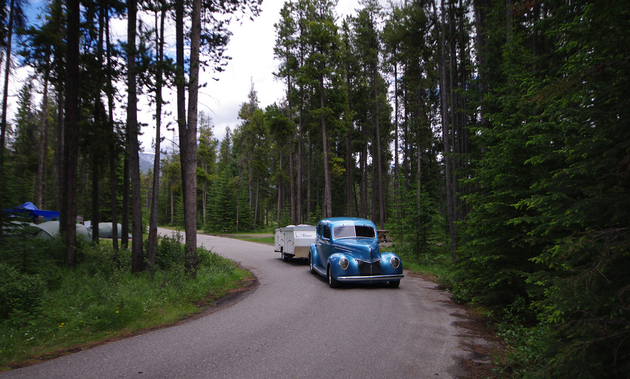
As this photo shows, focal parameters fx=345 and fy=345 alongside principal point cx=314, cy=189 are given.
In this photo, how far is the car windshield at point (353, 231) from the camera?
449 inches

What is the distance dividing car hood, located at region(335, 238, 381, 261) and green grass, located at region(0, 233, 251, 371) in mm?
3558

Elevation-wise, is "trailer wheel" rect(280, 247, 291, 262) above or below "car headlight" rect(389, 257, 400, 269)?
below

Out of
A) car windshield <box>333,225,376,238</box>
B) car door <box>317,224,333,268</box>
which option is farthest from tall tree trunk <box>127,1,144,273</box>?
car windshield <box>333,225,376,238</box>

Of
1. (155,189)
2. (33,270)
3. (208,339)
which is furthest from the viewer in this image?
(155,189)

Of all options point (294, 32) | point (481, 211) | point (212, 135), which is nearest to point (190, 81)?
point (481, 211)

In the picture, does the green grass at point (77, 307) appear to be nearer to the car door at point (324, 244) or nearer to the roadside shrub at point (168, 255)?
the roadside shrub at point (168, 255)

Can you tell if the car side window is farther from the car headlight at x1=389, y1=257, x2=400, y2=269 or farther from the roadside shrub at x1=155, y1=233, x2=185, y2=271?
the roadside shrub at x1=155, y1=233, x2=185, y2=271

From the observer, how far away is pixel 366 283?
1090 cm

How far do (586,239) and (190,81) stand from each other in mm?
11165

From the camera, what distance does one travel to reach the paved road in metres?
4.33

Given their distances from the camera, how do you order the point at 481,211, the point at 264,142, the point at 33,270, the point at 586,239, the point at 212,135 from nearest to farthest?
the point at 586,239, the point at 481,211, the point at 33,270, the point at 264,142, the point at 212,135

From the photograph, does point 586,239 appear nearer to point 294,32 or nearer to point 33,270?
point 33,270

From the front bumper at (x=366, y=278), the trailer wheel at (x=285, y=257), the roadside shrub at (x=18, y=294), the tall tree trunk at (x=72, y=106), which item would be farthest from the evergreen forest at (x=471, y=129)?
the trailer wheel at (x=285, y=257)

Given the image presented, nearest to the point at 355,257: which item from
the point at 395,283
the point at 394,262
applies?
the point at 394,262
